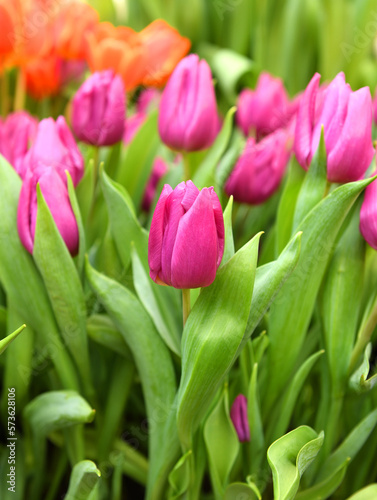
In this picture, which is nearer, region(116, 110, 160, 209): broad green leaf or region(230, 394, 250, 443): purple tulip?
region(230, 394, 250, 443): purple tulip

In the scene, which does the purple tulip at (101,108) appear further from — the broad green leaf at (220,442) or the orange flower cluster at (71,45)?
the broad green leaf at (220,442)

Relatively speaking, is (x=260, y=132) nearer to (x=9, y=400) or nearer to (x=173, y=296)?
(x=173, y=296)

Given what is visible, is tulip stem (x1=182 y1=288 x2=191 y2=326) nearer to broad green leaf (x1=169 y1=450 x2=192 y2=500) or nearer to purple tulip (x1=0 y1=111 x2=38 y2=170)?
broad green leaf (x1=169 y1=450 x2=192 y2=500)

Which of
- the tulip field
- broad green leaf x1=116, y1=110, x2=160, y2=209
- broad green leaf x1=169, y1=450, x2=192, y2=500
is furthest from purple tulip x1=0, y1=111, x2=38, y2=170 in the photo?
broad green leaf x1=169, y1=450, x2=192, y2=500

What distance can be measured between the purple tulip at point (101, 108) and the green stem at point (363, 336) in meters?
0.30

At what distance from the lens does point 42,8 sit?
2.86 feet

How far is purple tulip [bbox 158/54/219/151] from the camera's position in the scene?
56 cm

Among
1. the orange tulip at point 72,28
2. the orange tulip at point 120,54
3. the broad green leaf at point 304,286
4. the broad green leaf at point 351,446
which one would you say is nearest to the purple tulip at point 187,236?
the broad green leaf at point 304,286

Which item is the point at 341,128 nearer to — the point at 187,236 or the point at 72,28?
the point at 187,236

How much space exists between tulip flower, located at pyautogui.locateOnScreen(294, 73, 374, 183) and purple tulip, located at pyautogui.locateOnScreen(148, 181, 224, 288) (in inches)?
5.1

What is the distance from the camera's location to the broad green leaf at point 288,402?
1.62 ft

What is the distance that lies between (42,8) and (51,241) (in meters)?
0.55

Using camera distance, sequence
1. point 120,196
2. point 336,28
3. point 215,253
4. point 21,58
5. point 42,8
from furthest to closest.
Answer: point 336,28, point 42,8, point 21,58, point 120,196, point 215,253

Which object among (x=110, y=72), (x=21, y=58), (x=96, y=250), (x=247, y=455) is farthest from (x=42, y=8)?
(x=247, y=455)
